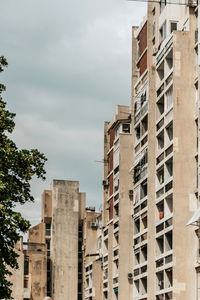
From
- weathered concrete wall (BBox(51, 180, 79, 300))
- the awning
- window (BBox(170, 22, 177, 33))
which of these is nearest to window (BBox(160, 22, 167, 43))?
window (BBox(170, 22, 177, 33))

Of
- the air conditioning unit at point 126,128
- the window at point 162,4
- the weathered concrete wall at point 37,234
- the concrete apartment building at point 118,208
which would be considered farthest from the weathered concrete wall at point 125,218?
the weathered concrete wall at point 37,234

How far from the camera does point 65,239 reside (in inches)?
3775

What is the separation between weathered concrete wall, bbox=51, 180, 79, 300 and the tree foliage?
6327 centimetres

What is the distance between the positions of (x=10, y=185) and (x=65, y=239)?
65975mm

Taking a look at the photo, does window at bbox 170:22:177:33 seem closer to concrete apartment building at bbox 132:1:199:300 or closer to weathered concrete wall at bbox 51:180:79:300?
concrete apartment building at bbox 132:1:199:300

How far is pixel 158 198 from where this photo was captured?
176 feet

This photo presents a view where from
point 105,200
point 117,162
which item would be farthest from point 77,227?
point 117,162

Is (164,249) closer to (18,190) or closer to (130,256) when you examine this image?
(130,256)

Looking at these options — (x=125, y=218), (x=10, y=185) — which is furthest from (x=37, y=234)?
(x=10, y=185)

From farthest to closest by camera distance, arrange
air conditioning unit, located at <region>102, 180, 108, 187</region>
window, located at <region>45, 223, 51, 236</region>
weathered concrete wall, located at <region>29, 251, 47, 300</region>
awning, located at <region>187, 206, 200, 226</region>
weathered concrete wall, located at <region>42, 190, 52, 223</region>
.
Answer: window, located at <region>45, 223, 51, 236</region>, weathered concrete wall, located at <region>42, 190, 52, 223</region>, weathered concrete wall, located at <region>29, 251, 47, 300</region>, air conditioning unit, located at <region>102, 180, 108, 187</region>, awning, located at <region>187, 206, 200, 226</region>

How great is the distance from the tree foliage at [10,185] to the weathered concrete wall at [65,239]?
63267mm

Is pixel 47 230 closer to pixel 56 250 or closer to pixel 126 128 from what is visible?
pixel 56 250

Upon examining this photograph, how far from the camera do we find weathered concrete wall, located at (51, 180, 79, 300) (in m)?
94.2

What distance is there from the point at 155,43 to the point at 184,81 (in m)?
9.36
